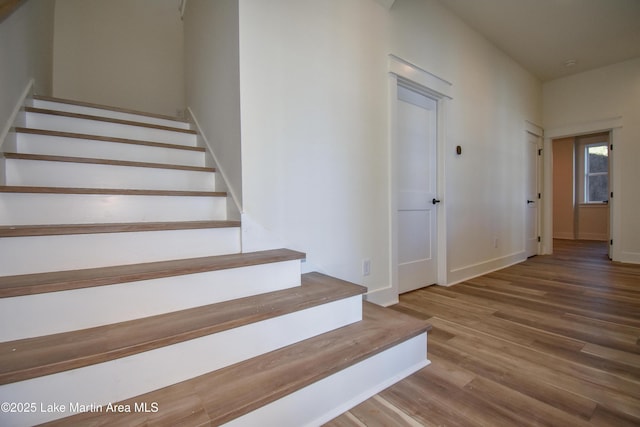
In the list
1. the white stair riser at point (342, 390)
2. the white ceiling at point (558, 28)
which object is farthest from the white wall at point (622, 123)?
the white stair riser at point (342, 390)

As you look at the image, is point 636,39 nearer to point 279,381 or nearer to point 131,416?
point 279,381

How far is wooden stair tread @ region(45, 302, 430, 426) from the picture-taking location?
82cm

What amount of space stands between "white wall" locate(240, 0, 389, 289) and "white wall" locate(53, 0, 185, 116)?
9.11 ft

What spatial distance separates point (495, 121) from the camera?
3537mm

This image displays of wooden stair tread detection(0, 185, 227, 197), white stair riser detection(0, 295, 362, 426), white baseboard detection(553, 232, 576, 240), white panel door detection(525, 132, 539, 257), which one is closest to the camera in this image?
white stair riser detection(0, 295, 362, 426)

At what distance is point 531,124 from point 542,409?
14.9 ft

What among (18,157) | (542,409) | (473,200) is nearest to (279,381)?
(542,409)

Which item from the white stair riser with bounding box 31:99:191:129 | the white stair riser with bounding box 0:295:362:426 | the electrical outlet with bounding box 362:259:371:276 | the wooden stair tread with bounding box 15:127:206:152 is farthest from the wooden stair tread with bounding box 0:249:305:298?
the white stair riser with bounding box 31:99:191:129

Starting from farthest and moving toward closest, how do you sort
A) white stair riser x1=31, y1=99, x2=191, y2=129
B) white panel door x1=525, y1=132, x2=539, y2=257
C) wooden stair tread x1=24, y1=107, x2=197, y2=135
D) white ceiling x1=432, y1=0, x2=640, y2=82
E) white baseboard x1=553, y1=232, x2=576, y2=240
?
white baseboard x1=553, y1=232, x2=576, y2=240 < white panel door x1=525, y1=132, x2=539, y2=257 < white ceiling x1=432, y1=0, x2=640, y2=82 < white stair riser x1=31, y1=99, x2=191, y2=129 < wooden stair tread x1=24, y1=107, x2=197, y2=135

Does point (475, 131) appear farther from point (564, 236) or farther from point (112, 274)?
point (564, 236)

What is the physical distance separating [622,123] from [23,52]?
6.53 m

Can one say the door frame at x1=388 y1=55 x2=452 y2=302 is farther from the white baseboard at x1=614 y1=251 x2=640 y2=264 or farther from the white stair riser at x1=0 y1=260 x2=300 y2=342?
the white baseboard at x1=614 y1=251 x2=640 y2=264

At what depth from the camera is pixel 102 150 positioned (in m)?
1.84

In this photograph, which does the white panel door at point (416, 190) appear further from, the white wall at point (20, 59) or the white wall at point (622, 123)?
the white wall at point (622, 123)
